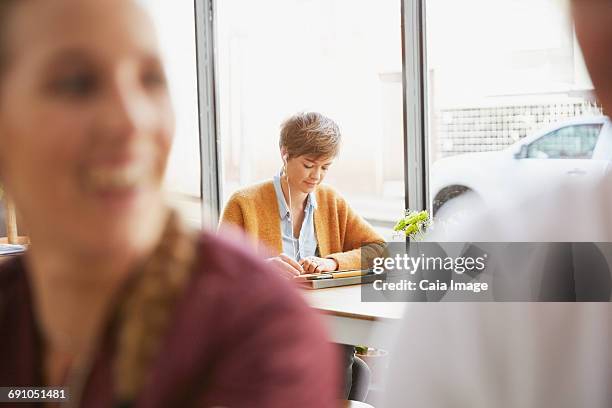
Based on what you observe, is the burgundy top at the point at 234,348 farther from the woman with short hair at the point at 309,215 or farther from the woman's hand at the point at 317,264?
the woman's hand at the point at 317,264

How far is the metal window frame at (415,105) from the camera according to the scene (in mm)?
3537

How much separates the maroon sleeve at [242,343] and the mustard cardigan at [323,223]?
238 cm

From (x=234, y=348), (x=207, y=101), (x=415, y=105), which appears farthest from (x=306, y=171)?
(x=234, y=348)

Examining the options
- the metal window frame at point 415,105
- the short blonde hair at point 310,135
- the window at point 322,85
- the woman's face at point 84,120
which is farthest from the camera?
the window at point 322,85

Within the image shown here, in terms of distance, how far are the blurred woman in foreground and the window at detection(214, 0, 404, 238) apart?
3.34 metres

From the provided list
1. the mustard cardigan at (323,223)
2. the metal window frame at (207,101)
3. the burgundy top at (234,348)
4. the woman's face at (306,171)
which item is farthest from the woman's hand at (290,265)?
the burgundy top at (234,348)

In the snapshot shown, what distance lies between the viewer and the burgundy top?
1.02 ft

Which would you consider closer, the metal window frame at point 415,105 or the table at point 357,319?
the table at point 357,319

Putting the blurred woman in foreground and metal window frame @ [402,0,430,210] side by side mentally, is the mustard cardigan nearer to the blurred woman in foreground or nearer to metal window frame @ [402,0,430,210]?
metal window frame @ [402,0,430,210]

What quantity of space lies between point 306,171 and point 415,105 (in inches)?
39.0

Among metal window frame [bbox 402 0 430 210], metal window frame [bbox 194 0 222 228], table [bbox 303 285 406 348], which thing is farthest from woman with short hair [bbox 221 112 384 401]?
metal window frame [bbox 194 0 222 228]

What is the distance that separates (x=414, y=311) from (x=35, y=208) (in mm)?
218

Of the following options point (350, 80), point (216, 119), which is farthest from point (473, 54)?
point (216, 119)

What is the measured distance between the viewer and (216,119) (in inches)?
176
